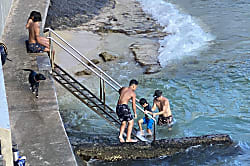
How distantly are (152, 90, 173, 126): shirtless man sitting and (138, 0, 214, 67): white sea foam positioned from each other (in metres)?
4.92

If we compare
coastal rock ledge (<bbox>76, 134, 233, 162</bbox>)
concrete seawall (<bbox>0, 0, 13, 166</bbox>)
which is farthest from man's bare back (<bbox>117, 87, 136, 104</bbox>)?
concrete seawall (<bbox>0, 0, 13, 166</bbox>)

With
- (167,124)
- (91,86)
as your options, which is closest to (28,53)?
(91,86)

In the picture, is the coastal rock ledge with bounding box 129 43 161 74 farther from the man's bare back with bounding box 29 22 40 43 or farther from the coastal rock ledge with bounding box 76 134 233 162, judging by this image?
the coastal rock ledge with bounding box 76 134 233 162

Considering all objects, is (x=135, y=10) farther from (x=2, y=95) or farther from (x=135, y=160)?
(x=2, y=95)

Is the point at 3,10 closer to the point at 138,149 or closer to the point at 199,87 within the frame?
the point at 199,87

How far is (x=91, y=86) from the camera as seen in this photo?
1386 cm

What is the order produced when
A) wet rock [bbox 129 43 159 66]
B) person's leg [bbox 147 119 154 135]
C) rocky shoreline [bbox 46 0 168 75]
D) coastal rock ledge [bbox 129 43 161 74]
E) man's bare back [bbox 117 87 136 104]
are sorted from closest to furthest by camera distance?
man's bare back [bbox 117 87 136 104]
person's leg [bbox 147 119 154 135]
coastal rock ledge [bbox 129 43 161 74]
wet rock [bbox 129 43 159 66]
rocky shoreline [bbox 46 0 168 75]

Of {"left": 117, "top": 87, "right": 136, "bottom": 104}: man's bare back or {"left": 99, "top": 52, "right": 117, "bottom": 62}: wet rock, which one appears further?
{"left": 99, "top": 52, "right": 117, "bottom": 62}: wet rock

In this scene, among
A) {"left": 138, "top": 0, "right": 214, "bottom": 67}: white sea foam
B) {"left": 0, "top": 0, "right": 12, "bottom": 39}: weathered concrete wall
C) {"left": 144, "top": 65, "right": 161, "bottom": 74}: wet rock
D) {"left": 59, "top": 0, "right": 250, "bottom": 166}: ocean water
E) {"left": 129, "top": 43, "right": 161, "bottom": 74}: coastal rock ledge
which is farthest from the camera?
{"left": 138, "top": 0, "right": 214, "bottom": 67}: white sea foam

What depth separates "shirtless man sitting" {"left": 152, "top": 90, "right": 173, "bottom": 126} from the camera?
10766 mm

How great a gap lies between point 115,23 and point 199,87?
7.63 m

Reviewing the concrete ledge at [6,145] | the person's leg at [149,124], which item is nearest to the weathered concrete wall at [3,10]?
the person's leg at [149,124]

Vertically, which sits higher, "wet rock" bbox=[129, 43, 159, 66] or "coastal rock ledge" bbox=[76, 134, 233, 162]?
"wet rock" bbox=[129, 43, 159, 66]

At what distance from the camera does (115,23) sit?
20656mm
